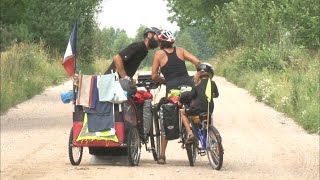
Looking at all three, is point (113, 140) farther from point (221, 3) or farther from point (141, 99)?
point (221, 3)

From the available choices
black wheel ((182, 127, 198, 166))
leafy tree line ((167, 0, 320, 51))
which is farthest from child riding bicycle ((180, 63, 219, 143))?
leafy tree line ((167, 0, 320, 51))

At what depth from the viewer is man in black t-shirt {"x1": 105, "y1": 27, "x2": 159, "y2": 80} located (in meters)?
12.8

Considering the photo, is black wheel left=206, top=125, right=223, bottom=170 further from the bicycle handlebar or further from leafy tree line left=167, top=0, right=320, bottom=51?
leafy tree line left=167, top=0, right=320, bottom=51

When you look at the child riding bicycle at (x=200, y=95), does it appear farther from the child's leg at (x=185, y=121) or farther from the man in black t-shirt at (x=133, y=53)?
the man in black t-shirt at (x=133, y=53)

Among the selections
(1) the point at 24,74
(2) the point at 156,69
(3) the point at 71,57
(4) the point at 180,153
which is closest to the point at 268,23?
(1) the point at 24,74

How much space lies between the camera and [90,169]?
12289 mm

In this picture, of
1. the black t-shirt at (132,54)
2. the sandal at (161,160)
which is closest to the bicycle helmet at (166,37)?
the black t-shirt at (132,54)

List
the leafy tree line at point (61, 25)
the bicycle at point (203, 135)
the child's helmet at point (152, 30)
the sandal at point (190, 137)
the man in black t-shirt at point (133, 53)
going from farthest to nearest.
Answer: the leafy tree line at point (61, 25) < the man in black t-shirt at point (133, 53) < the child's helmet at point (152, 30) < the sandal at point (190, 137) < the bicycle at point (203, 135)

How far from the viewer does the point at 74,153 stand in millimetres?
12836

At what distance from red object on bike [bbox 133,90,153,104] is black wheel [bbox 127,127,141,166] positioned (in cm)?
42

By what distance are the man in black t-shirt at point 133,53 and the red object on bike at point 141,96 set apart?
27cm

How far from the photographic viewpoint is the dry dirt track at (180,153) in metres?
12.0

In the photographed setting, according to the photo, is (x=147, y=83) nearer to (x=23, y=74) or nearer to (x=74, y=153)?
(x=74, y=153)

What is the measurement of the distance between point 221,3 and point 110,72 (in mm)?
54721
